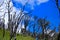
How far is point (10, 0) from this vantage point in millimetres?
5953

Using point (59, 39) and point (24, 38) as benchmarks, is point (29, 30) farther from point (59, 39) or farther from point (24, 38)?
point (59, 39)

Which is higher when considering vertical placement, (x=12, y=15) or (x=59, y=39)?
(x=12, y=15)

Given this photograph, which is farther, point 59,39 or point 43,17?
point 43,17

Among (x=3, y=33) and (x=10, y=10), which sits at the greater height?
(x=10, y=10)

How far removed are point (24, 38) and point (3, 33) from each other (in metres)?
0.50

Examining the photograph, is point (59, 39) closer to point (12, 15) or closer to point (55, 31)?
point (55, 31)

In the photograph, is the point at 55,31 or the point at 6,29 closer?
the point at 6,29

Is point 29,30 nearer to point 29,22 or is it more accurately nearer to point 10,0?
point 29,22

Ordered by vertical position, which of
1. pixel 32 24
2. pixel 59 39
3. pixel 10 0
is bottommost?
pixel 59 39

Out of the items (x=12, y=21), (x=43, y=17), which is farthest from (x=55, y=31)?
(x=12, y=21)

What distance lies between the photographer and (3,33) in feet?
19.2

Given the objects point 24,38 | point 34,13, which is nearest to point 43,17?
point 34,13

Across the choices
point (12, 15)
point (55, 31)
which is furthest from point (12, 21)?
point (55, 31)

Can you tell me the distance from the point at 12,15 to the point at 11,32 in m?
0.40
